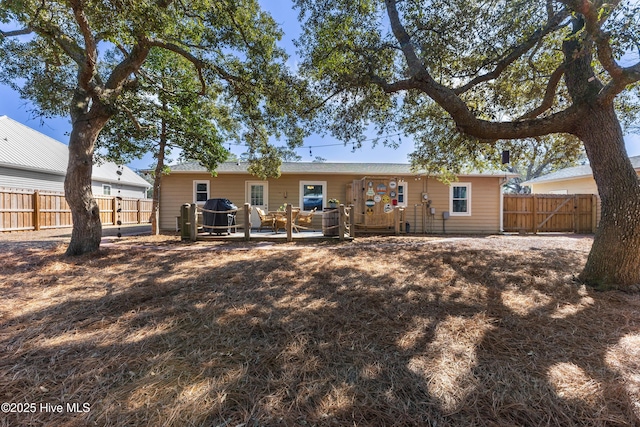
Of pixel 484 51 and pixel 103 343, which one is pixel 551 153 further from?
pixel 103 343

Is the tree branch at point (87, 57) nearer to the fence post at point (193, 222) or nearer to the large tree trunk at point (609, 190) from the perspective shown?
the fence post at point (193, 222)

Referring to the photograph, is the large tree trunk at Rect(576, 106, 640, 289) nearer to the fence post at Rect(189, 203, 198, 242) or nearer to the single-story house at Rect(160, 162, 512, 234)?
the single-story house at Rect(160, 162, 512, 234)

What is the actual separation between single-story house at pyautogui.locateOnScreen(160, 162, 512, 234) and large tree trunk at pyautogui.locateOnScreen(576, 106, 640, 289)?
749cm

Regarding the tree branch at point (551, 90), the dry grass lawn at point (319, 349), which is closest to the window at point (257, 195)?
the dry grass lawn at point (319, 349)

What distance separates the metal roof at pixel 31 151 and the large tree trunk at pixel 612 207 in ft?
48.9

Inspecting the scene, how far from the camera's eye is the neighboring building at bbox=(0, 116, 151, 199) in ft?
40.7

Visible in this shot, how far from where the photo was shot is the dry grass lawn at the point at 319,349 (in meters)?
1.61

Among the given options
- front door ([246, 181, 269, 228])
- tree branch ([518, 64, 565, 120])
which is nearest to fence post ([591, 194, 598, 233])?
tree branch ([518, 64, 565, 120])

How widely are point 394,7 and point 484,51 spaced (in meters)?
2.11

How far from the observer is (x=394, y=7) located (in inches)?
210

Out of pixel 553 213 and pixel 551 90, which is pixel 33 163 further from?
pixel 553 213

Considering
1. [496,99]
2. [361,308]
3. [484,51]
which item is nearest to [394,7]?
[484,51]

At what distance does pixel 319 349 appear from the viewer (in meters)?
2.22

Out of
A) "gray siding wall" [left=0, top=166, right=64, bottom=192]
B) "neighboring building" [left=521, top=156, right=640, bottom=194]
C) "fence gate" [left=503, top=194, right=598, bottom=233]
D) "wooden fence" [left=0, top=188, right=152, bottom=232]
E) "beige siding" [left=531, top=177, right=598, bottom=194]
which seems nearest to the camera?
"wooden fence" [left=0, top=188, right=152, bottom=232]
